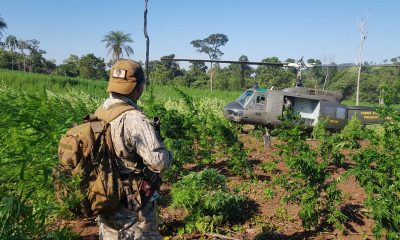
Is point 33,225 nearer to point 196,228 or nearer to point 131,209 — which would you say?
point 131,209

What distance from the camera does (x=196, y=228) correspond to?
477 cm

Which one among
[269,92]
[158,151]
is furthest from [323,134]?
[269,92]

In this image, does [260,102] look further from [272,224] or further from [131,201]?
[131,201]

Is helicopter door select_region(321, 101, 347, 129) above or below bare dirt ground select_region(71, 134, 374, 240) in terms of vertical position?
above

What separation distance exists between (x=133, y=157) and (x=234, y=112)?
412 inches

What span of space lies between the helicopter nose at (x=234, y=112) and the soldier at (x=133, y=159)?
1021cm

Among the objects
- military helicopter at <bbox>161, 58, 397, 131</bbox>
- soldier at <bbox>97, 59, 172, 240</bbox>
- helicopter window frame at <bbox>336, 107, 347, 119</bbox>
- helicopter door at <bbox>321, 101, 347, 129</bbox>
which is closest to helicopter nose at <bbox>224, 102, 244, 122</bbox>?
military helicopter at <bbox>161, 58, 397, 131</bbox>

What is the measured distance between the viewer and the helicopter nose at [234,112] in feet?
42.5

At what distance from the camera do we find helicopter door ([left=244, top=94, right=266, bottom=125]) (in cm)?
1281

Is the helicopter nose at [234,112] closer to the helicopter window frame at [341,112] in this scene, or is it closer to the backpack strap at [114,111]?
the helicopter window frame at [341,112]

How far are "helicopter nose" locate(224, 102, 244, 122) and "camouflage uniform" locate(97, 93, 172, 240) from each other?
10210 millimetres

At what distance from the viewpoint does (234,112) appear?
42.9 ft

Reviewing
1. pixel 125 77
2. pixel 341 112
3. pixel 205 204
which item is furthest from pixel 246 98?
pixel 125 77

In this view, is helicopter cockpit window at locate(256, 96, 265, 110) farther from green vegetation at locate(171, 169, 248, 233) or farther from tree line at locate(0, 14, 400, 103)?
tree line at locate(0, 14, 400, 103)
